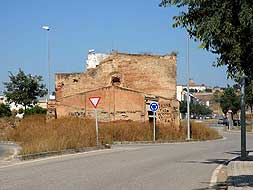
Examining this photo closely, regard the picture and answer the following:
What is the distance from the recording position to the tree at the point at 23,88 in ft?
213

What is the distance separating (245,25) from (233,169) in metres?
9.16

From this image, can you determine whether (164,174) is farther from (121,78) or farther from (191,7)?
(121,78)

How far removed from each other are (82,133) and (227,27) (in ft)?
82.0

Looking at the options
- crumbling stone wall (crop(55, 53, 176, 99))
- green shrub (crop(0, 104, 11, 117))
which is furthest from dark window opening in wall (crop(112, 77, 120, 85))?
green shrub (crop(0, 104, 11, 117))

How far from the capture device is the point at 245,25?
9.88 meters

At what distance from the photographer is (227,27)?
10.2 metres

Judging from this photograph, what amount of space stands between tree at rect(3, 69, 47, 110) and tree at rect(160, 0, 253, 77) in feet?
181

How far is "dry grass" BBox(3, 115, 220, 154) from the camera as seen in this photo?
29370 millimetres

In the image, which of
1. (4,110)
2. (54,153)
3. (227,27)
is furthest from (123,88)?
(227,27)

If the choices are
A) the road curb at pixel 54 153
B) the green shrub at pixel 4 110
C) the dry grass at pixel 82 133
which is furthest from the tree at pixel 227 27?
the green shrub at pixel 4 110

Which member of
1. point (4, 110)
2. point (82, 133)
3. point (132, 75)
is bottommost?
point (82, 133)

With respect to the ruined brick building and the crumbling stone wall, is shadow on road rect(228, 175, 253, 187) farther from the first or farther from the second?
the crumbling stone wall

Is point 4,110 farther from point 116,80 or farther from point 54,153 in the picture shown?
point 54,153

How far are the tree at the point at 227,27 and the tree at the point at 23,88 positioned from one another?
5525cm
